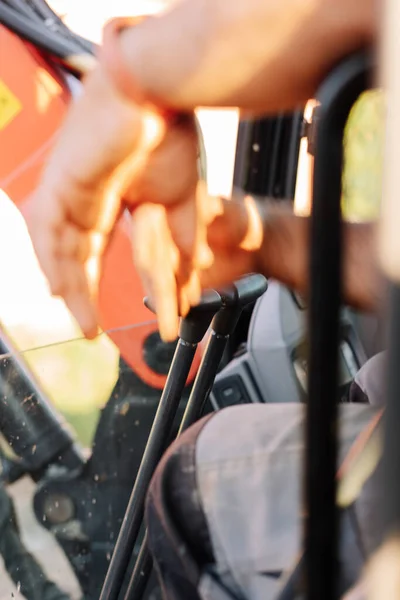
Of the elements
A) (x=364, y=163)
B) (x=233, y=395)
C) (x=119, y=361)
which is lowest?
Answer: (x=233, y=395)

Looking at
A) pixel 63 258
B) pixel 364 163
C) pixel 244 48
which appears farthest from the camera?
pixel 364 163

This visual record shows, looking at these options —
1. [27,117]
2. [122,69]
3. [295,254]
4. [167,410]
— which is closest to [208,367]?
[167,410]

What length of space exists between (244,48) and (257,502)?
322 mm

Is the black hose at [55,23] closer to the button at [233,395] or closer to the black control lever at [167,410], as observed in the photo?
the button at [233,395]

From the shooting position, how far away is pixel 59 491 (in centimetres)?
166

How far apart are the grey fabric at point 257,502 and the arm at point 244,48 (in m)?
0.25

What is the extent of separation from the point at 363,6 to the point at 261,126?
1337 millimetres

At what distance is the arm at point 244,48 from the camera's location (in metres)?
0.46

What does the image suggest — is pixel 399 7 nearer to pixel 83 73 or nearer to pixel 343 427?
pixel 343 427

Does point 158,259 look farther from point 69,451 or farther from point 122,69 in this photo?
point 69,451

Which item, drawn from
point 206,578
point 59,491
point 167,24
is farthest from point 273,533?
point 59,491

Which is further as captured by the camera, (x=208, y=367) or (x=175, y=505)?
(x=208, y=367)

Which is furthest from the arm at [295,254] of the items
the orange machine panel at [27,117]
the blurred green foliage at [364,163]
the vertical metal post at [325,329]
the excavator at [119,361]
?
the orange machine panel at [27,117]

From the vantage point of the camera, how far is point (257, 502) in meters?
0.61
